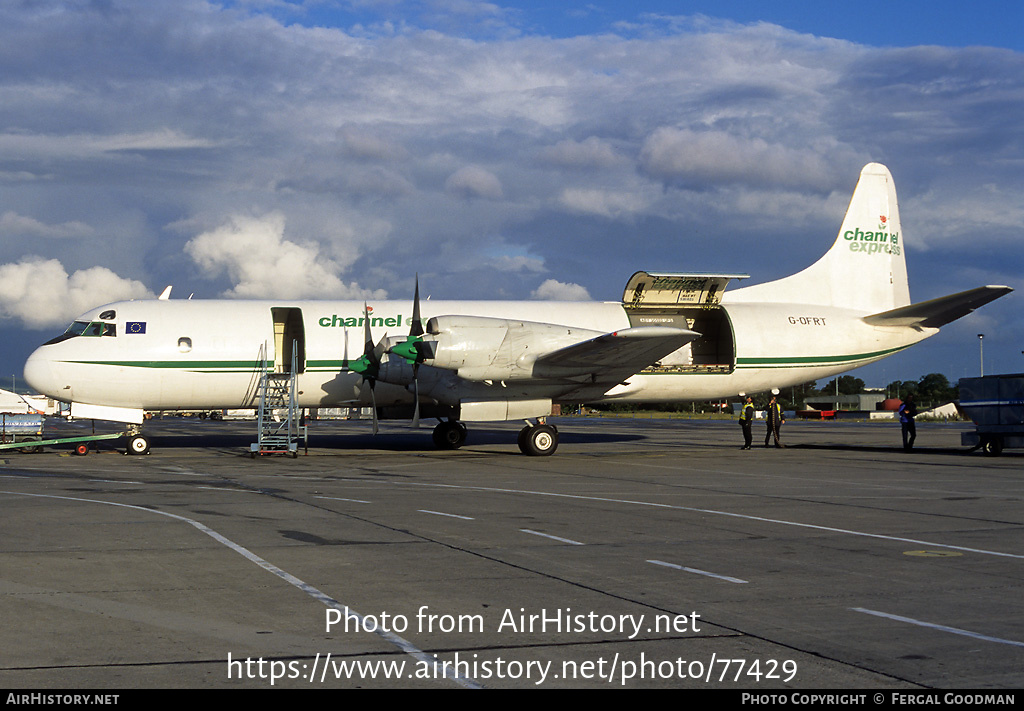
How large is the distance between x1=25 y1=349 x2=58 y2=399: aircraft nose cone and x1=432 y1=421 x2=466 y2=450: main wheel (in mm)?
10777

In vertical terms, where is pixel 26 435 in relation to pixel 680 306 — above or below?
below

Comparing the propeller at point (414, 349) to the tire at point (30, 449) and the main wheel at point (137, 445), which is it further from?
the tire at point (30, 449)

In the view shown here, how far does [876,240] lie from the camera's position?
30.3 m

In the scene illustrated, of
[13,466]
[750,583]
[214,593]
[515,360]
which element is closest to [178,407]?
[13,466]

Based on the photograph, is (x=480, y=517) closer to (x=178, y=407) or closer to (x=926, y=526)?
(x=926, y=526)

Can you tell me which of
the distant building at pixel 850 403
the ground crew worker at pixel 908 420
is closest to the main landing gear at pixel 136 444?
the ground crew worker at pixel 908 420

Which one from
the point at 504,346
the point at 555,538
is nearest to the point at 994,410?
the point at 504,346

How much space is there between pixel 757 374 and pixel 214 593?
2251cm

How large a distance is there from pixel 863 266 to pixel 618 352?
11905 mm

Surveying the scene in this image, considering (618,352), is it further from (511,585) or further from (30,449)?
(30,449)

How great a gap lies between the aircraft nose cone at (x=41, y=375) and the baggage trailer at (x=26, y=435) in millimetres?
1837

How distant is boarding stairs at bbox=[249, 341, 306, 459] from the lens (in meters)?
24.3

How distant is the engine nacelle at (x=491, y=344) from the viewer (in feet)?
73.4

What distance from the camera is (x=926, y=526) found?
37.6 ft
